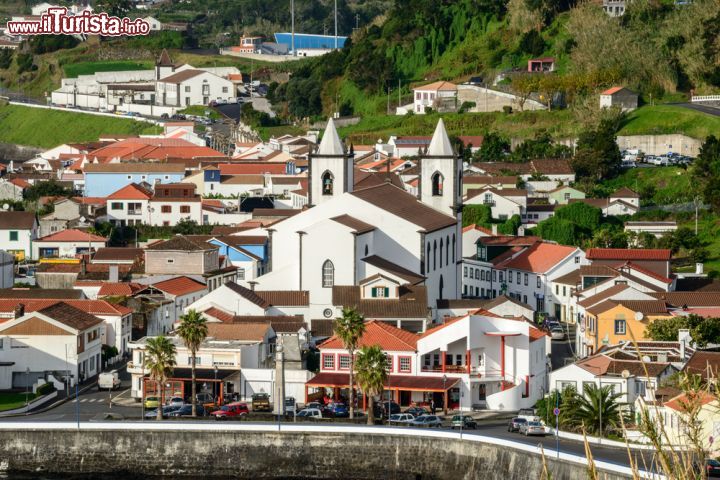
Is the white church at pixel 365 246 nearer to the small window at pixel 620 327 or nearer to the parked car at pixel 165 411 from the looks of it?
the small window at pixel 620 327

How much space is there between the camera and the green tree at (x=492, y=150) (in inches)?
3819

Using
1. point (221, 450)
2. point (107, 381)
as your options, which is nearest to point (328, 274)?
point (107, 381)

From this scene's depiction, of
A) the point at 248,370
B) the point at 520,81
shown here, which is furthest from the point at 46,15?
the point at 248,370

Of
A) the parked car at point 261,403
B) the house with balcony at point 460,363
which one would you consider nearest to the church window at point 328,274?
the house with balcony at point 460,363

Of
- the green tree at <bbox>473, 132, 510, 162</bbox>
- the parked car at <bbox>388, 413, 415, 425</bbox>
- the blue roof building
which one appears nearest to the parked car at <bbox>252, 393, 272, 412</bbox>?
the parked car at <bbox>388, 413, 415, 425</bbox>

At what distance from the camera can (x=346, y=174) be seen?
64875 millimetres

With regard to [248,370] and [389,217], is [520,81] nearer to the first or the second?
[389,217]

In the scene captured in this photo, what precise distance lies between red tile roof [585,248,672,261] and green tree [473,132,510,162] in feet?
105

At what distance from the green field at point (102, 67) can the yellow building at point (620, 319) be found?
102 m

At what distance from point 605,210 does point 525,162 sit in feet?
50.1

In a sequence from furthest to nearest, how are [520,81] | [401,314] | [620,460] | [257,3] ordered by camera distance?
[257,3] < [520,81] < [401,314] < [620,460]

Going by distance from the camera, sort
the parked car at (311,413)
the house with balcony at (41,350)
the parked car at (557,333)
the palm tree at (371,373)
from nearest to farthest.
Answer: the palm tree at (371,373), the parked car at (311,413), the house with balcony at (41,350), the parked car at (557,333)

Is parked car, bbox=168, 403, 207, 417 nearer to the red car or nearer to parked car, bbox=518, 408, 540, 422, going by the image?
the red car

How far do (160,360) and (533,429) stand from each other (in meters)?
9.86
